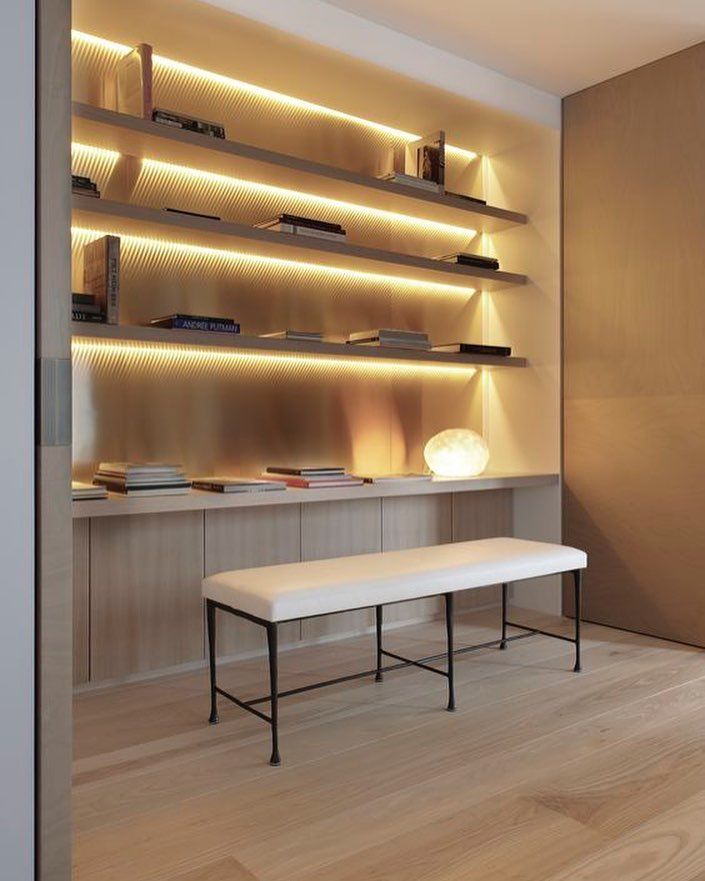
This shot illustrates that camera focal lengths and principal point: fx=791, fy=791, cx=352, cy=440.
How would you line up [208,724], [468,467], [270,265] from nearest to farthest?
[208,724], [270,265], [468,467]

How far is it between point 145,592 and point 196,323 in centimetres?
98

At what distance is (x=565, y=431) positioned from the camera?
379cm

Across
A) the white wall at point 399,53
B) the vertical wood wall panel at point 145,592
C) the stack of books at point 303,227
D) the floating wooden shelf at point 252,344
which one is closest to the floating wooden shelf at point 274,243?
the stack of books at point 303,227

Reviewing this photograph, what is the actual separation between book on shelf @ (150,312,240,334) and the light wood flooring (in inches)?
49.6

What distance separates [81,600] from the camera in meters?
2.71

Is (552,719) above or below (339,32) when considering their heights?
below

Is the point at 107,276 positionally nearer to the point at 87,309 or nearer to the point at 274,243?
the point at 87,309

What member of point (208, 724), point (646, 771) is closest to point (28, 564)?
point (208, 724)

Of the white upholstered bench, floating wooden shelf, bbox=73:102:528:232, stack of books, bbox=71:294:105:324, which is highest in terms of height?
floating wooden shelf, bbox=73:102:528:232

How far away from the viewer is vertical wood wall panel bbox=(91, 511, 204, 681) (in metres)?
2.76

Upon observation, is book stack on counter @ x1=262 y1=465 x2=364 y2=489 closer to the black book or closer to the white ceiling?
the black book

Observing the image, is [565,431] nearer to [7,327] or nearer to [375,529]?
[375,529]

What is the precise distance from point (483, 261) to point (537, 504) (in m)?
1.22

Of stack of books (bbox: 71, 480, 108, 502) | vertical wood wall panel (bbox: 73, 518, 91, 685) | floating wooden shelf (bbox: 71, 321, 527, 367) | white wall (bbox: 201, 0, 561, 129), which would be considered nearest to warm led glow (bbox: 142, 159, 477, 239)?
white wall (bbox: 201, 0, 561, 129)
